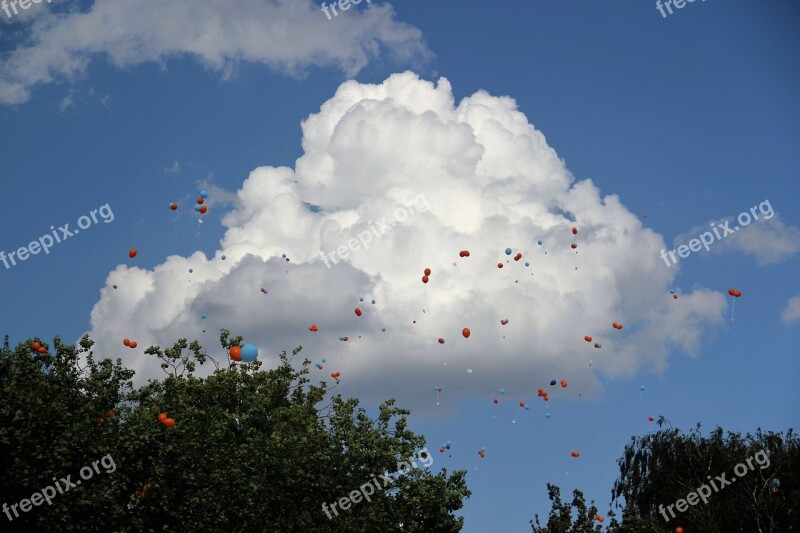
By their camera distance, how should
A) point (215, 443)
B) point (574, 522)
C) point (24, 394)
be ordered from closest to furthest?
point (24, 394) < point (574, 522) < point (215, 443)

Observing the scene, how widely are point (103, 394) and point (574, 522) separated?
21051mm

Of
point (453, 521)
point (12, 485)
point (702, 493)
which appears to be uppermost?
point (12, 485)

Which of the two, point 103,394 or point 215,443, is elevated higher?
point 103,394

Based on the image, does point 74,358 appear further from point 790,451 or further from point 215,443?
point 790,451

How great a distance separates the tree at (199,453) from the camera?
26438 millimetres

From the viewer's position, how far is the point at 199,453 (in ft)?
102

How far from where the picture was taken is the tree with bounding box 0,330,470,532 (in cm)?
2644

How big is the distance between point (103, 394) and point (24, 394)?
11268mm

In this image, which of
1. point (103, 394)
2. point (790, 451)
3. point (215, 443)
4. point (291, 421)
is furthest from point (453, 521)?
point (790, 451)

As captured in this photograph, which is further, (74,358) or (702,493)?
(702,493)

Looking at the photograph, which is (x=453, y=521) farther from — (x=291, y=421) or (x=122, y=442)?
(x=122, y=442)

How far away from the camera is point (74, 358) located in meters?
38.6

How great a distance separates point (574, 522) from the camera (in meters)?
29.1

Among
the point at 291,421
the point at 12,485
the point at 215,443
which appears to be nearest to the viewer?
the point at 12,485
